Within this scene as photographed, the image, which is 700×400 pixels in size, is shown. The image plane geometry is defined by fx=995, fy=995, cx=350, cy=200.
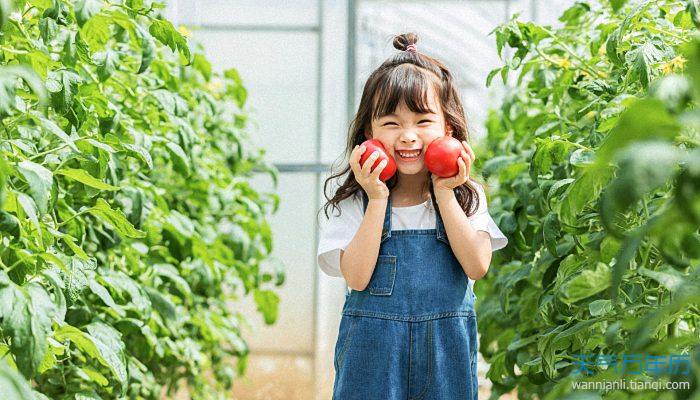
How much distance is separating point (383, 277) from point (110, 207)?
21.9 inches

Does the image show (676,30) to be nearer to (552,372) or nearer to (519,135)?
(552,372)

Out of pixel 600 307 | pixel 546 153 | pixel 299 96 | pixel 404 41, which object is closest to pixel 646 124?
pixel 600 307

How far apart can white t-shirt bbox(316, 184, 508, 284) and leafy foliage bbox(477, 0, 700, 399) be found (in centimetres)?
14

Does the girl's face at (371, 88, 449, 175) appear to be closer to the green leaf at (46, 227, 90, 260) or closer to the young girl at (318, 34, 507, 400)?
the young girl at (318, 34, 507, 400)

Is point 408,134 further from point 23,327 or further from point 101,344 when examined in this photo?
point 23,327

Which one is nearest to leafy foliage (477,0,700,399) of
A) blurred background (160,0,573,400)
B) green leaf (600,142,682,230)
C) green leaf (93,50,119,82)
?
green leaf (600,142,682,230)

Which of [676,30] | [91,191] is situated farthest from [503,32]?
[91,191]

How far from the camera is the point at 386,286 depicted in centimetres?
201

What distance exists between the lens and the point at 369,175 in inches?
78.9

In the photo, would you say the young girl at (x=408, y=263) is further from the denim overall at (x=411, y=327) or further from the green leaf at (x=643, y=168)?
the green leaf at (x=643, y=168)

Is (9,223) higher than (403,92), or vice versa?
(403,92)

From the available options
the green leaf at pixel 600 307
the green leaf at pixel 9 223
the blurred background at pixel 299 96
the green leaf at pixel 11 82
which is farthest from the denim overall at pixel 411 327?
the blurred background at pixel 299 96

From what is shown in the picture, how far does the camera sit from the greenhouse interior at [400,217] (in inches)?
50.3

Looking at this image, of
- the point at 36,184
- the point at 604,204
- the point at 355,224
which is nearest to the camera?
the point at 604,204
